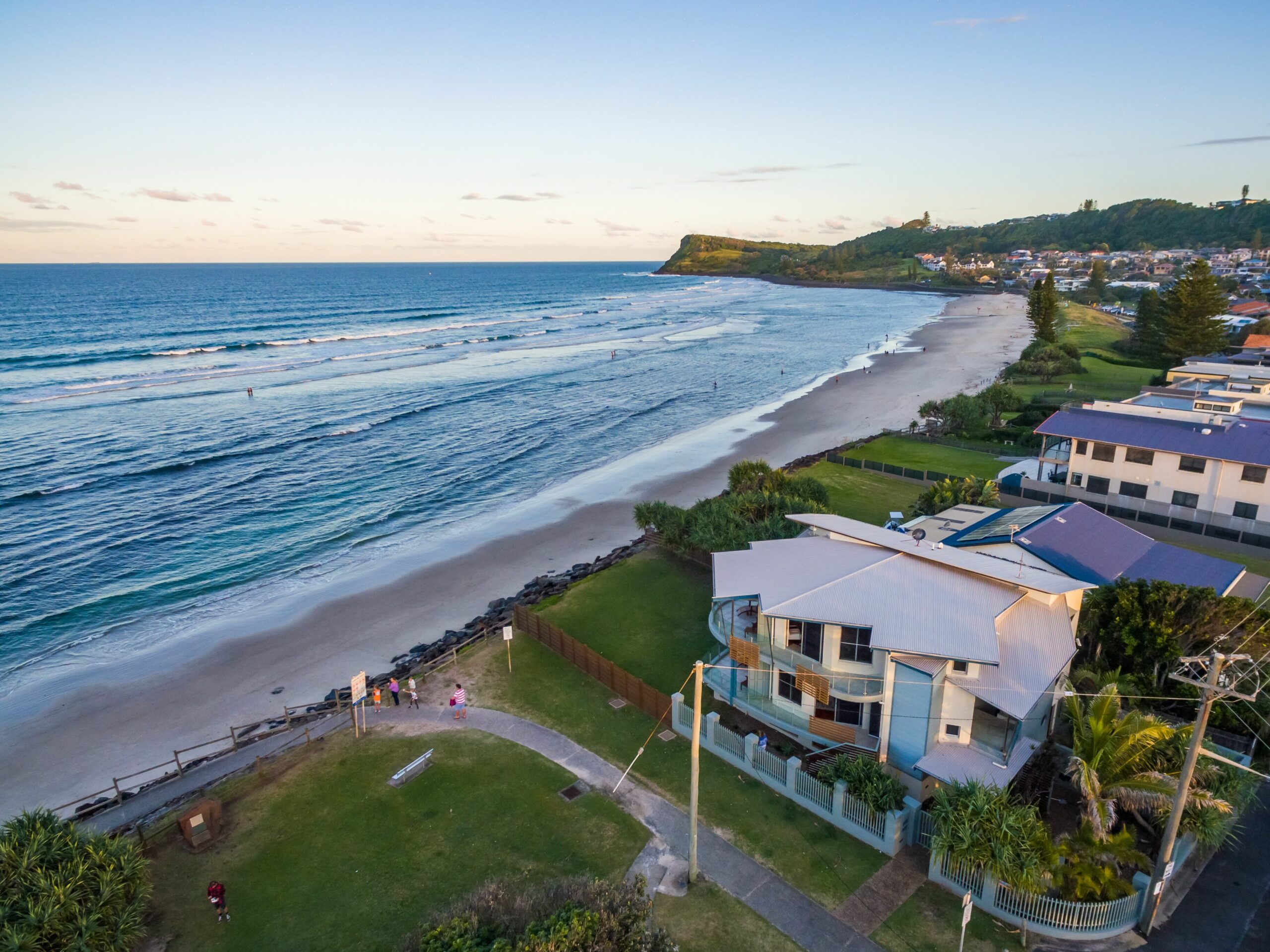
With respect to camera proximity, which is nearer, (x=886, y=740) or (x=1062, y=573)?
(x=886, y=740)

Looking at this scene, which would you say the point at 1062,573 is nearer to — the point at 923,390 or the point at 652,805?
the point at 652,805

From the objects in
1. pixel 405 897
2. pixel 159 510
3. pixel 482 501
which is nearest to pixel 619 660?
pixel 405 897

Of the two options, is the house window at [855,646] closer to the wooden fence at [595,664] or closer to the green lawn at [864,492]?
the wooden fence at [595,664]

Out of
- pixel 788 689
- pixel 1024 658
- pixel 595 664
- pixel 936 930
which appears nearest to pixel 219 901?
pixel 595 664

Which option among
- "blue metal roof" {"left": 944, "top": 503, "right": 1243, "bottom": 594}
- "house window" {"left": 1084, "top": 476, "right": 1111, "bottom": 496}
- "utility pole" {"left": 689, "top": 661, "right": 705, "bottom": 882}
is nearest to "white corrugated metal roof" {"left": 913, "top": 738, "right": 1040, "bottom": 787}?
"utility pole" {"left": 689, "top": 661, "right": 705, "bottom": 882}

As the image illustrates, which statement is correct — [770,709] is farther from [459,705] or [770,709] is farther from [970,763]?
[459,705]

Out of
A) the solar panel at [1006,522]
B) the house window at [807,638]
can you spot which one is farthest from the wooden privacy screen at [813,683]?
the solar panel at [1006,522]

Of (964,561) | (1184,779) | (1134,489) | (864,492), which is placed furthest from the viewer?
(864,492)

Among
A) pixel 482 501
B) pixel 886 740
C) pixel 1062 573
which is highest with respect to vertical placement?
pixel 1062 573
